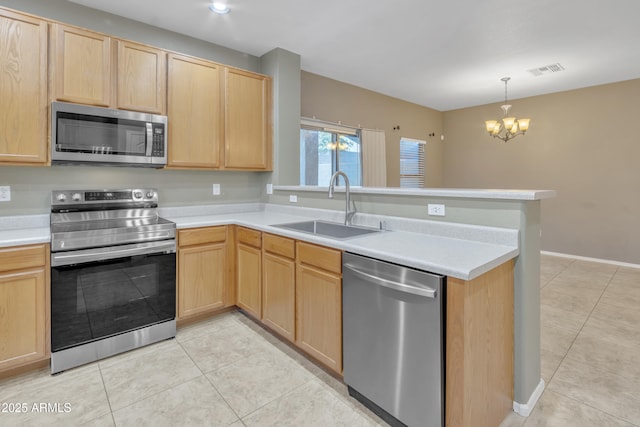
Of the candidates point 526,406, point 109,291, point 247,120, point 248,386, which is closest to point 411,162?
point 247,120

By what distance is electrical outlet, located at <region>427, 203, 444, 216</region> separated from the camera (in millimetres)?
2084

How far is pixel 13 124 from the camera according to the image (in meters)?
2.18

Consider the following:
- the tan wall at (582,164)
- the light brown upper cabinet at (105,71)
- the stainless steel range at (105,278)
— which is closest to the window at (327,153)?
the light brown upper cabinet at (105,71)

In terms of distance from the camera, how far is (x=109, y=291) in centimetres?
229

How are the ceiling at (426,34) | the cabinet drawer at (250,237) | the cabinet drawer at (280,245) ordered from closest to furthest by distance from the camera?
the cabinet drawer at (280,245)
the cabinet drawer at (250,237)
the ceiling at (426,34)

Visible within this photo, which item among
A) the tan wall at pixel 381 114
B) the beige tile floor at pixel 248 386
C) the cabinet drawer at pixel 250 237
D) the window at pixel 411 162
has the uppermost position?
the tan wall at pixel 381 114

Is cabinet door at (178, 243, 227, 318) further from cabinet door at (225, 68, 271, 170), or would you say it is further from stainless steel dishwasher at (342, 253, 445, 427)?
stainless steel dishwasher at (342, 253, 445, 427)

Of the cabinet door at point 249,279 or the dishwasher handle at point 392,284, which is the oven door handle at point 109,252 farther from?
the dishwasher handle at point 392,284

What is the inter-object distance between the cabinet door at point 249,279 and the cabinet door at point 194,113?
0.94 meters

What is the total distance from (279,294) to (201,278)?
0.80 metres

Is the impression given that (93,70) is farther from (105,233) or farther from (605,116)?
(605,116)

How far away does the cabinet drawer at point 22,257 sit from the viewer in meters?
1.96

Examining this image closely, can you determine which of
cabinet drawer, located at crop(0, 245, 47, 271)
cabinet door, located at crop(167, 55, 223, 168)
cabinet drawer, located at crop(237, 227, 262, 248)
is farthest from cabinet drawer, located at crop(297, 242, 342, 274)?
cabinet drawer, located at crop(0, 245, 47, 271)

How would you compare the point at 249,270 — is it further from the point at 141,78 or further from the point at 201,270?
the point at 141,78
